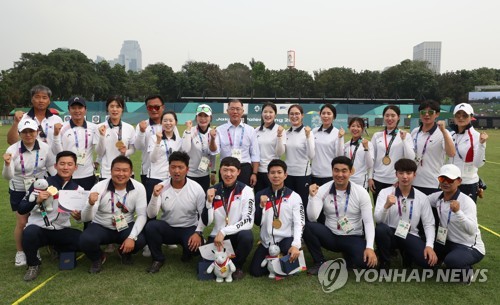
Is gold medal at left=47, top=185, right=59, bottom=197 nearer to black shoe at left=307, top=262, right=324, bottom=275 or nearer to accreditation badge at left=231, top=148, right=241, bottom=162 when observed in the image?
accreditation badge at left=231, top=148, right=241, bottom=162

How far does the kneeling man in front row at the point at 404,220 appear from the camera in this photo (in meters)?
4.34

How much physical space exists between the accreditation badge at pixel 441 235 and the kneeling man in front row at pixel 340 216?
0.75m

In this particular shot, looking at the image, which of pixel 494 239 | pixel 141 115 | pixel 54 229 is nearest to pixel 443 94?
pixel 141 115

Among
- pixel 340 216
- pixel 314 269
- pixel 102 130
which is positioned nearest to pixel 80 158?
pixel 102 130

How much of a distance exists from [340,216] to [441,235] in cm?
112

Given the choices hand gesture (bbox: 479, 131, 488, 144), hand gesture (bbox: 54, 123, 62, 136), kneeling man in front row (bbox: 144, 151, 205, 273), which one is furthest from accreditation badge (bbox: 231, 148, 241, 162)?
hand gesture (bbox: 479, 131, 488, 144)

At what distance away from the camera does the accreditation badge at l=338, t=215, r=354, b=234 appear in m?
4.49

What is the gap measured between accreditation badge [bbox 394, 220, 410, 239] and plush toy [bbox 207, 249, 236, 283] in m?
1.90

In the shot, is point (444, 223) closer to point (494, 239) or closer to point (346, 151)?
point (346, 151)

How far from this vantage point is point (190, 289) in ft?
13.1

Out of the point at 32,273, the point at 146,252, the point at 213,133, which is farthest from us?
the point at 213,133

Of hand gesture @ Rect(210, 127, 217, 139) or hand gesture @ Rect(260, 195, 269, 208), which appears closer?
hand gesture @ Rect(260, 195, 269, 208)

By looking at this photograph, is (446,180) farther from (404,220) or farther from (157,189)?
(157,189)

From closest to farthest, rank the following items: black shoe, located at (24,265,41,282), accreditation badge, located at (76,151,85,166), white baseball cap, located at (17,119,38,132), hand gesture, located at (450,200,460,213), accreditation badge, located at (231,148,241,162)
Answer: hand gesture, located at (450,200,460,213) < black shoe, located at (24,265,41,282) < white baseball cap, located at (17,119,38,132) < accreditation badge, located at (76,151,85,166) < accreditation badge, located at (231,148,241,162)
